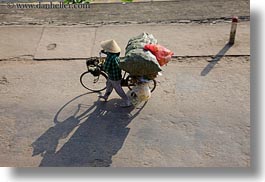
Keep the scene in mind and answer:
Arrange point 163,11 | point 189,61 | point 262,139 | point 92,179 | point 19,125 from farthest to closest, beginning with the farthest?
point 163,11 < point 189,61 < point 19,125 < point 262,139 < point 92,179

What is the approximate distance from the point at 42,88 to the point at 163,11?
459 centimetres

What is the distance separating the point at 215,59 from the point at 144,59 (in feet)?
9.85

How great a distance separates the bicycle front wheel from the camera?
29.8 ft

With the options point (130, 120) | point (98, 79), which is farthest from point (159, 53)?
point (98, 79)

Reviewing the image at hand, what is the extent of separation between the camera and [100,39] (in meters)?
10.7

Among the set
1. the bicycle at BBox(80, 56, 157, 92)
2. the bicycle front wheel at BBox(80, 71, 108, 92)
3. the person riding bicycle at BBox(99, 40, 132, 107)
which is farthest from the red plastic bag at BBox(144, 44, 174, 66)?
the bicycle front wheel at BBox(80, 71, 108, 92)

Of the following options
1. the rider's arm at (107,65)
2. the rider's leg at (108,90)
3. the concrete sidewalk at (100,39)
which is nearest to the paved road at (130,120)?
the rider's leg at (108,90)

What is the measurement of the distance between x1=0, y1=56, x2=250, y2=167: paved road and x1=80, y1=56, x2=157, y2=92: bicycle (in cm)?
21

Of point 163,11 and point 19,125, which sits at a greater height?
point 163,11

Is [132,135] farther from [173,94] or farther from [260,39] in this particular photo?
[260,39]

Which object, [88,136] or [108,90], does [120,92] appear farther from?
[88,136]

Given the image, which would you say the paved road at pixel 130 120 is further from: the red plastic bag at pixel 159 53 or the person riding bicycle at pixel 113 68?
the red plastic bag at pixel 159 53

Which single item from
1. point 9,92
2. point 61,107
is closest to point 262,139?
point 61,107

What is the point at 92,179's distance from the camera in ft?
23.8
